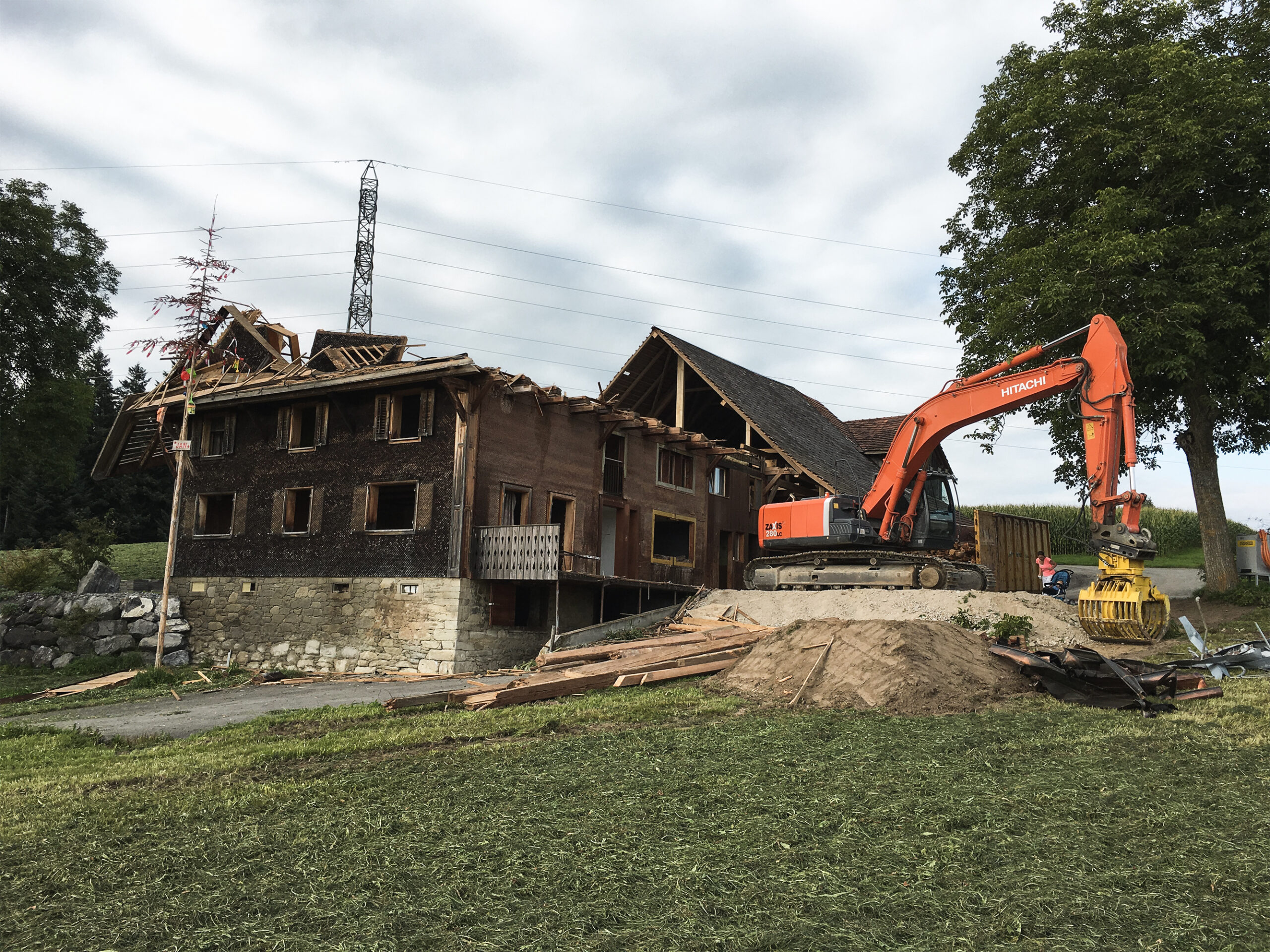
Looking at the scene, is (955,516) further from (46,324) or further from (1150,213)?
(46,324)

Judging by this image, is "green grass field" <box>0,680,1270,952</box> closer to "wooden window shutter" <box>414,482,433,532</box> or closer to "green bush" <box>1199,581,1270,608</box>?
"wooden window shutter" <box>414,482,433,532</box>

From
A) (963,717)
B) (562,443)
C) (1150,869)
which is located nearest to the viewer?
(1150,869)

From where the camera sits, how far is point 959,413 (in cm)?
1848

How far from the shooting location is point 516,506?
2198 cm

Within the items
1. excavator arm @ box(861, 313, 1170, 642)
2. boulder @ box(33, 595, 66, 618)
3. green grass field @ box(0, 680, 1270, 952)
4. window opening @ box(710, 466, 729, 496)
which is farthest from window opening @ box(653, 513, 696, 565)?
green grass field @ box(0, 680, 1270, 952)

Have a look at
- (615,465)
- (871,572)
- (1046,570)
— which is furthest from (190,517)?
(1046,570)

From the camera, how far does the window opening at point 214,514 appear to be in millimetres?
25266

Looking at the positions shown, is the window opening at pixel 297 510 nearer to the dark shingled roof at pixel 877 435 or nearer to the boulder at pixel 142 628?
the boulder at pixel 142 628

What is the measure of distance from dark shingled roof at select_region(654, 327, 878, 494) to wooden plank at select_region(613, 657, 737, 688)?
13.9 m

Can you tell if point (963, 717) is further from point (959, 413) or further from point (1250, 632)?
point (1250, 632)

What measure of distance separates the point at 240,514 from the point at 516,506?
7.98m

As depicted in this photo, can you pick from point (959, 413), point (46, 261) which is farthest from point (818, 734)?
point (46, 261)

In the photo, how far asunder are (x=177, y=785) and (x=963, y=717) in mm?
8007

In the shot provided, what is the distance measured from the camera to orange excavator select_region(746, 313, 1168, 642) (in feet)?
48.8
